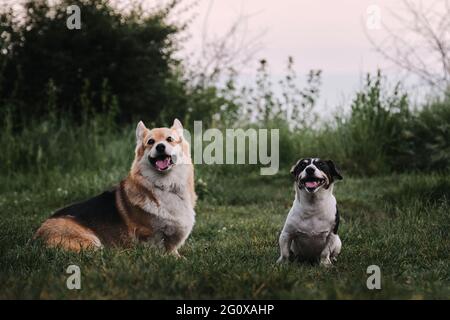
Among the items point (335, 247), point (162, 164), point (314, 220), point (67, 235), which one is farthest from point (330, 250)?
point (67, 235)

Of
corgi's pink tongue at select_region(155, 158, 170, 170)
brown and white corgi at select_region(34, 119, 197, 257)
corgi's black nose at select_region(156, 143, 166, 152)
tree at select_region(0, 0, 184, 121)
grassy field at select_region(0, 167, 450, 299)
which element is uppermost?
tree at select_region(0, 0, 184, 121)

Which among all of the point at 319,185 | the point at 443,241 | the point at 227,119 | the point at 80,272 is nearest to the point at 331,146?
the point at 227,119

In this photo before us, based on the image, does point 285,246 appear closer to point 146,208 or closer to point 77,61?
point 146,208

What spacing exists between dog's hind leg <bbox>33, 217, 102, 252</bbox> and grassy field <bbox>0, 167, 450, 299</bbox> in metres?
0.20

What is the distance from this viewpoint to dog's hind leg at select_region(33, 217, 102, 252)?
5.71 meters

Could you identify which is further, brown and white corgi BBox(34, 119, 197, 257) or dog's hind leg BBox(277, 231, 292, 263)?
brown and white corgi BBox(34, 119, 197, 257)

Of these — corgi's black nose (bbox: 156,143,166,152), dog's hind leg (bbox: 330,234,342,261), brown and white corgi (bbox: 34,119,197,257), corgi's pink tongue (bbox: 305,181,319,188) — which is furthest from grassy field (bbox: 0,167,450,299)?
corgi's black nose (bbox: 156,143,166,152)

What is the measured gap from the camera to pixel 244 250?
6035mm

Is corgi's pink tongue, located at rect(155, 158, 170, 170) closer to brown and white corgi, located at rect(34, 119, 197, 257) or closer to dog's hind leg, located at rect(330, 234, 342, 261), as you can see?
brown and white corgi, located at rect(34, 119, 197, 257)

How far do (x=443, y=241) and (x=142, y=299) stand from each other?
3265mm

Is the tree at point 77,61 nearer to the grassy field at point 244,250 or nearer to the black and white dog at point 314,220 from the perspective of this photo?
the grassy field at point 244,250

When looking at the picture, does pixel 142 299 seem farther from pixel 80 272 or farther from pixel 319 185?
pixel 319 185

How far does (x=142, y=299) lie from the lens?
158 inches
